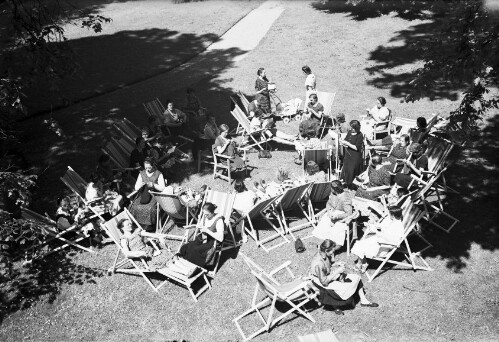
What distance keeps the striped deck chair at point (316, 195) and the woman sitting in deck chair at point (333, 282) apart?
195 cm

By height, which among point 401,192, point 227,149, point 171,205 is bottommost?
point 401,192

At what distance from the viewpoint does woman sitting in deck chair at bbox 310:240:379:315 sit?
706cm

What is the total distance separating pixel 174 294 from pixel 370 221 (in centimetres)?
422

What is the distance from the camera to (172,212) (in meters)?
9.05

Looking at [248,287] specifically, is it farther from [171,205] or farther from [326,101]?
[326,101]

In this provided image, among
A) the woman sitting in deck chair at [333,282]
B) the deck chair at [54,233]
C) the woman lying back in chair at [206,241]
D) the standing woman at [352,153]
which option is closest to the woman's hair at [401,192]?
the standing woman at [352,153]

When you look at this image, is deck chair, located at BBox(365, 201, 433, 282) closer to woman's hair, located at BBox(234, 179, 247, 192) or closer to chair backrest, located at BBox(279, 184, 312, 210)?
chair backrest, located at BBox(279, 184, 312, 210)

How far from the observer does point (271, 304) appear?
7285 millimetres

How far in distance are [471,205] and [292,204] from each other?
13.7ft

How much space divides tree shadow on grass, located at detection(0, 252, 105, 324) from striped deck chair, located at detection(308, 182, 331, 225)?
461 cm

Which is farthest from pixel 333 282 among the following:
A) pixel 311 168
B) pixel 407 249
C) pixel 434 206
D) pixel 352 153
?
pixel 352 153

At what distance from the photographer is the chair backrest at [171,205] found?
28.7 feet

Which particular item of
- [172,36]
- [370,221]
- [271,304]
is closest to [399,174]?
A: [370,221]

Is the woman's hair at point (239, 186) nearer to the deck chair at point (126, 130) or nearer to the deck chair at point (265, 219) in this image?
the deck chair at point (265, 219)
